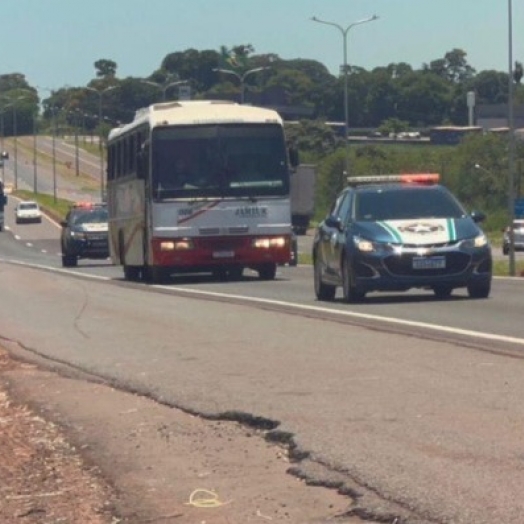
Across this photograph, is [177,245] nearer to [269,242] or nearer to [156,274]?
[156,274]

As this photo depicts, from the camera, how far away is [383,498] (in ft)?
28.0

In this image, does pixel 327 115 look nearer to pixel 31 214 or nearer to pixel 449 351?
pixel 31 214

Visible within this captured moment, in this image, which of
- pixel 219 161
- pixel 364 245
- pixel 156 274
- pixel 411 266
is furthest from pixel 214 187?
pixel 411 266

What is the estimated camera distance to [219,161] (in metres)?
32.0

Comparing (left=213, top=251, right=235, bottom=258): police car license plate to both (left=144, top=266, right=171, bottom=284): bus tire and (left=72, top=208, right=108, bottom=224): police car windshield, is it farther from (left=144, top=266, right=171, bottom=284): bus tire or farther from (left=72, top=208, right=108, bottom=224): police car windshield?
(left=72, top=208, right=108, bottom=224): police car windshield

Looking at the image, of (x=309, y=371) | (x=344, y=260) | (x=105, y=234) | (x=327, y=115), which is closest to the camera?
(x=309, y=371)

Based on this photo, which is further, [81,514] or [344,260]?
[344,260]

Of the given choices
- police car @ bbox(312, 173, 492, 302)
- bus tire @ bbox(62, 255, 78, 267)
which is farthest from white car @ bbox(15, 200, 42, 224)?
police car @ bbox(312, 173, 492, 302)

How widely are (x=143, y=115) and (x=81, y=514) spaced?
25604 millimetres

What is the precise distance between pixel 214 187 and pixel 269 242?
1509 mm

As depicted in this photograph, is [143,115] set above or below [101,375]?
above

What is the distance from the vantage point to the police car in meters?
21.9

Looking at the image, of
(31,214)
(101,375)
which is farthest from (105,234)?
(31,214)

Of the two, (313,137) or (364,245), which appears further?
(313,137)
